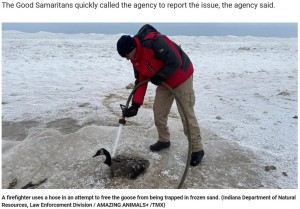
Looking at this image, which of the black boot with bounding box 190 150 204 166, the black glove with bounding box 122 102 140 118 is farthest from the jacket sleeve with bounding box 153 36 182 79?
→ the black boot with bounding box 190 150 204 166

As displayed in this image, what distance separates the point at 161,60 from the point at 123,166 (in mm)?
1264

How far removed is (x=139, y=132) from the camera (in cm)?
468

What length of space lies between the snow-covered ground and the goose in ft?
0.26

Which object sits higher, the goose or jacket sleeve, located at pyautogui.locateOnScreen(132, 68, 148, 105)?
jacket sleeve, located at pyautogui.locateOnScreen(132, 68, 148, 105)

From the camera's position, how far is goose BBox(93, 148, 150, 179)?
11.4 ft

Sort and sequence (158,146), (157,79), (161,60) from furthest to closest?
1. (158,146)
2. (157,79)
3. (161,60)

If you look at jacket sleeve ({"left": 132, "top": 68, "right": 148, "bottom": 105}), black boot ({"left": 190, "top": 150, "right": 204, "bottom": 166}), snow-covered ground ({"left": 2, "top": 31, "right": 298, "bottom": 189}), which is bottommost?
snow-covered ground ({"left": 2, "top": 31, "right": 298, "bottom": 189})


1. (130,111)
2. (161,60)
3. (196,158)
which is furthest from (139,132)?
(161,60)

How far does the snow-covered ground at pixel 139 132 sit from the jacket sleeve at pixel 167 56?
1.14 m

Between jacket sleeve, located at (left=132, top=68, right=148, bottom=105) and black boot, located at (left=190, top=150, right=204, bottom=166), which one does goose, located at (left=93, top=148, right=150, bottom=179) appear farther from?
jacket sleeve, located at (left=132, top=68, right=148, bottom=105)

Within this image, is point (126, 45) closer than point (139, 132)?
Yes

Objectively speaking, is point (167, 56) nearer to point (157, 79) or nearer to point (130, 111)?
point (157, 79)

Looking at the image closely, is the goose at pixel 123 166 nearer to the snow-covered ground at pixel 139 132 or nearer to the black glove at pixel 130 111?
the snow-covered ground at pixel 139 132
